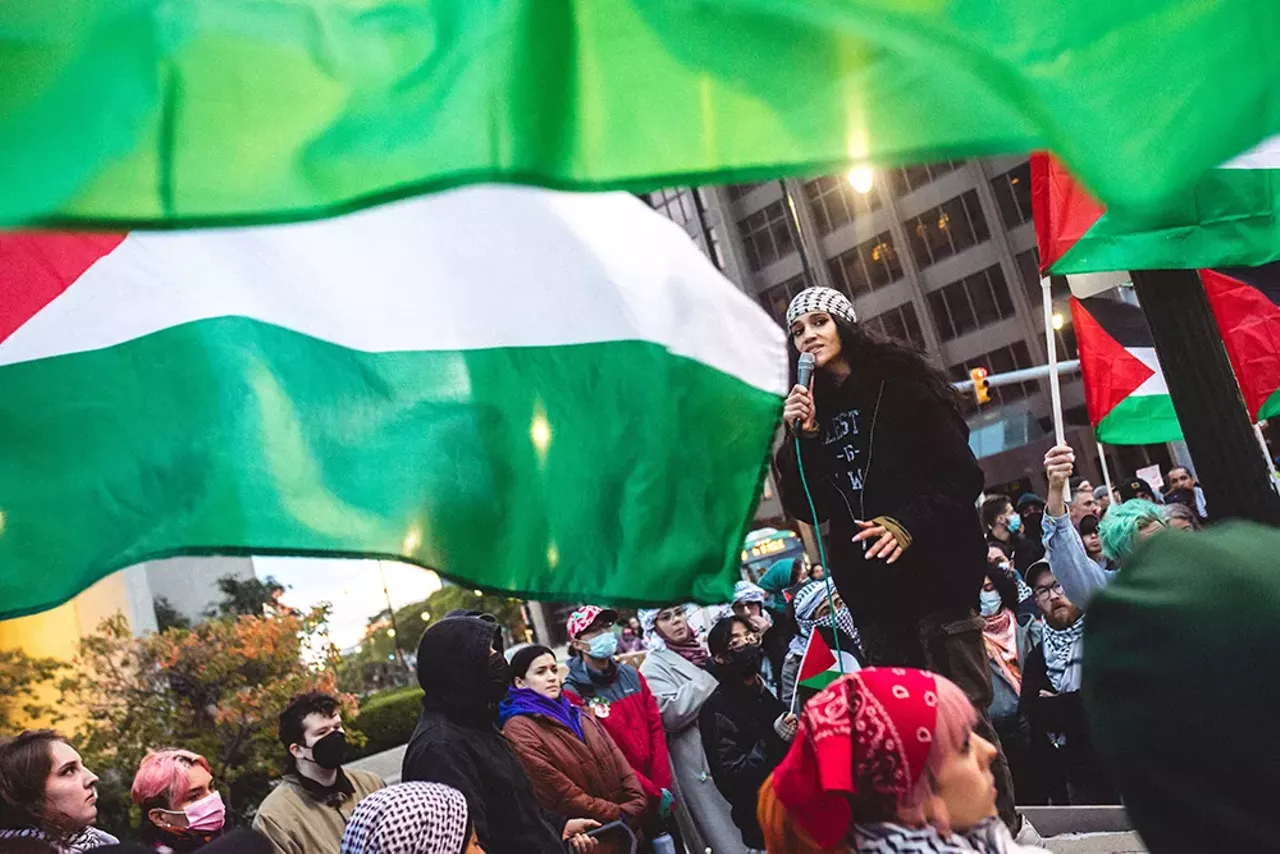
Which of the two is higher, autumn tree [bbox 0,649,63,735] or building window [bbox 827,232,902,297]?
building window [bbox 827,232,902,297]

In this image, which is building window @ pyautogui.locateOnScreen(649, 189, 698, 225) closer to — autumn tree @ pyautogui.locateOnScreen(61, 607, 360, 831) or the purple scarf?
autumn tree @ pyautogui.locateOnScreen(61, 607, 360, 831)

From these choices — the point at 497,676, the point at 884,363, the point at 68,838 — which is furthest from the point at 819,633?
the point at 68,838

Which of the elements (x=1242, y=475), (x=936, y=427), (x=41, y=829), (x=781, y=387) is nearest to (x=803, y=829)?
(x=781, y=387)

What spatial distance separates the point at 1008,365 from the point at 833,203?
10853 millimetres

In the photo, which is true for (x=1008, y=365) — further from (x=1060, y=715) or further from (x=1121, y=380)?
(x=1060, y=715)

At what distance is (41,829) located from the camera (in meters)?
4.31

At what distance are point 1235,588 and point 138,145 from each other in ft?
5.61

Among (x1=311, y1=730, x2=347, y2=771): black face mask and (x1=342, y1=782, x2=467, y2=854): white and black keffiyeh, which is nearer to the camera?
(x1=342, y1=782, x2=467, y2=854): white and black keffiyeh

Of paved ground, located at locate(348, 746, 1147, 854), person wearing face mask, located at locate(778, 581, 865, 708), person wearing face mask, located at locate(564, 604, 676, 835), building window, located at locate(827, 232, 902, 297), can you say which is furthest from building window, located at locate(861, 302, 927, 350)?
paved ground, located at locate(348, 746, 1147, 854)

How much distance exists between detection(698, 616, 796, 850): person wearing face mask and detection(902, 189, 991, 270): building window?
3986 cm

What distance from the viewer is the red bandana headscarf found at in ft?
8.17

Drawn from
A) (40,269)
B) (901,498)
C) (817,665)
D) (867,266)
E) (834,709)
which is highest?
(867,266)

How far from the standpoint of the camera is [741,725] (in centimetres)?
614

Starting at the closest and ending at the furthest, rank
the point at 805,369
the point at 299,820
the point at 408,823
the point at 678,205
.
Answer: the point at 408,823
the point at 805,369
the point at 299,820
the point at 678,205
